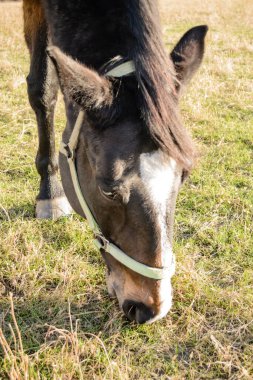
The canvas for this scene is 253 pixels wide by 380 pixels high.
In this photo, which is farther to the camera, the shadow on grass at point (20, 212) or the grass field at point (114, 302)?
the shadow on grass at point (20, 212)

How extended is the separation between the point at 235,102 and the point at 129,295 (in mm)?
4512

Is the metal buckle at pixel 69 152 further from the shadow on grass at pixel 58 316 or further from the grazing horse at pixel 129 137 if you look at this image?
the shadow on grass at pixel 58 316

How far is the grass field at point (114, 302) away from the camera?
2.14m

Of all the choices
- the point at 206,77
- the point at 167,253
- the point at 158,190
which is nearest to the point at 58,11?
the point at 158,190

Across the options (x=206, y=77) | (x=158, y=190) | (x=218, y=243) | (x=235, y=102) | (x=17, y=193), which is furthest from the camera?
(x=206, y=77)

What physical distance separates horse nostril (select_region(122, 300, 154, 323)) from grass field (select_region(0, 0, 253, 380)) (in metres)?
0.22

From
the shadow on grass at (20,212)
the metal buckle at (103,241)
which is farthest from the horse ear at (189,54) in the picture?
the shadow on grass at (20,212)

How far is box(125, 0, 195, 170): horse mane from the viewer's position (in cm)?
188

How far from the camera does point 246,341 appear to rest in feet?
7.68

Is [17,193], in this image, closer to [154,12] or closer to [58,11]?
[58,11]

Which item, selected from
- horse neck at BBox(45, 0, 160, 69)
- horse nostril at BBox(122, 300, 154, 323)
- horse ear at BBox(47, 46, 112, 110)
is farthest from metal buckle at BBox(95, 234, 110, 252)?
horse neck at BBox(45, 0, 160, 69)

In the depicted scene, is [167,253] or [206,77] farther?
[206,77]

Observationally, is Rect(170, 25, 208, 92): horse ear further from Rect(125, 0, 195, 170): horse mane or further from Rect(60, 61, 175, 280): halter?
Rect(60, 61, 175, 280): halter

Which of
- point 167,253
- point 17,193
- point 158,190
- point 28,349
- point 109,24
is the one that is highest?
point 109,24
